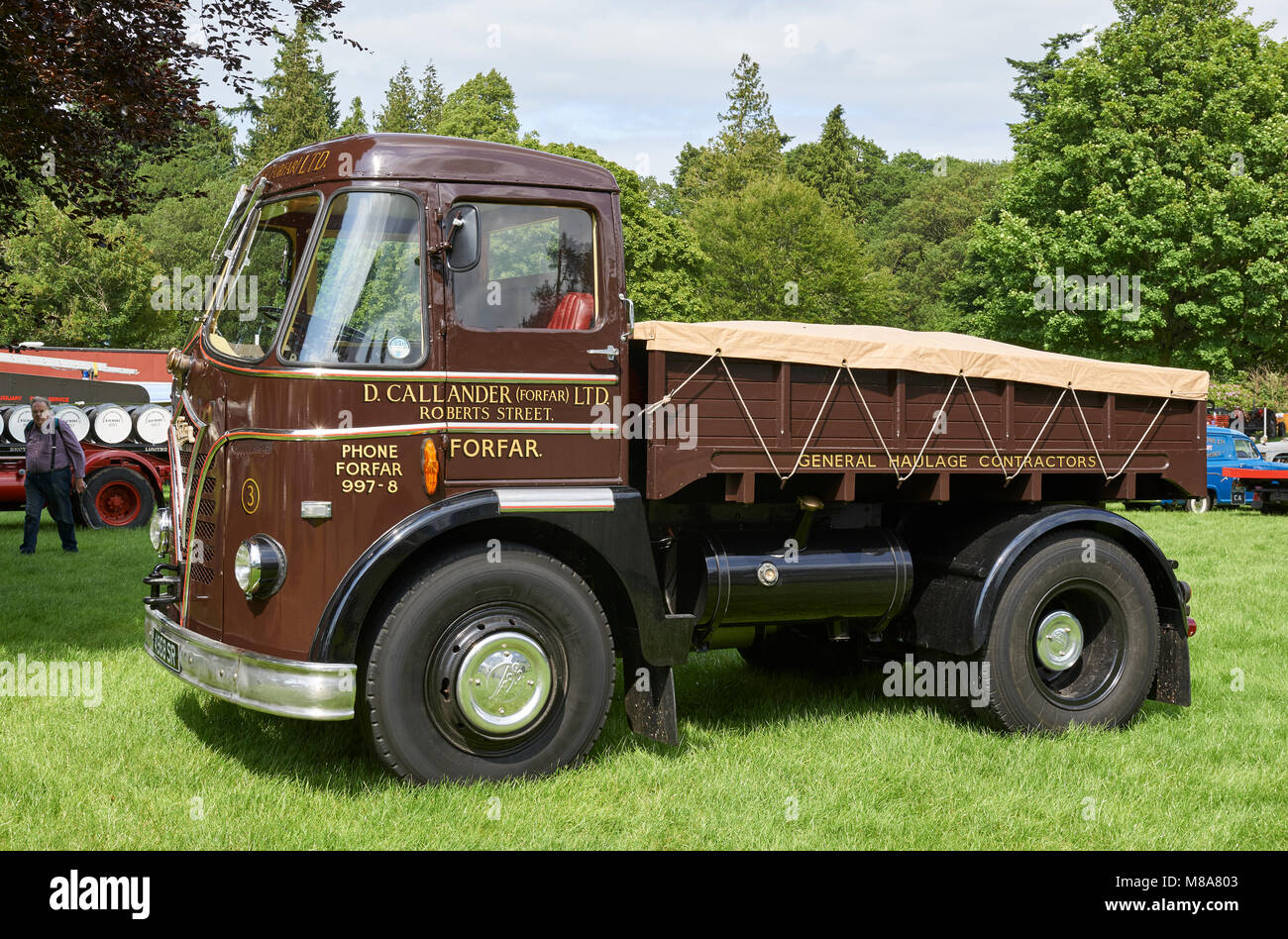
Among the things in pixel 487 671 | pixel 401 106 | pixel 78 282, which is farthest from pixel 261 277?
pixel 401 106

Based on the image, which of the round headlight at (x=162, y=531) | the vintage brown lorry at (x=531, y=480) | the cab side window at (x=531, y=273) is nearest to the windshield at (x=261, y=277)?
the vintage brown lorry at (x=531, y=480)

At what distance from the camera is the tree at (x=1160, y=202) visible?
27125mm

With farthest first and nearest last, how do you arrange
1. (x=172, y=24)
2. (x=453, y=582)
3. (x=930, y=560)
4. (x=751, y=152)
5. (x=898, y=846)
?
(x=751, y=152) → (x=172, y=24) → (x=930, y=560) → (x=453, y=582) → (x=898, y=846)

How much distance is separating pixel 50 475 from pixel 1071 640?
12.5m

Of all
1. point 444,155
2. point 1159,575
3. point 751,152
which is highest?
point 751,152

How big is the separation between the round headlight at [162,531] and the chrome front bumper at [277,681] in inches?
41.7

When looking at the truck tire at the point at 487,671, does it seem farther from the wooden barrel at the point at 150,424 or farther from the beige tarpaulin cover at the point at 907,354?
the wooden barrel at the point at 150,424

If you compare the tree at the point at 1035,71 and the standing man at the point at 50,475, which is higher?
the tree at the point at 1035,71

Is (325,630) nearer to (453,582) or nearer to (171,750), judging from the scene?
(453,582)

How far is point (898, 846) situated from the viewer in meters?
4.77

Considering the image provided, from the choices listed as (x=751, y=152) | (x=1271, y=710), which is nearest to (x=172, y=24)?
(x=1271, y=710)

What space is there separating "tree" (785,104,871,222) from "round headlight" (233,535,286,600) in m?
58.9

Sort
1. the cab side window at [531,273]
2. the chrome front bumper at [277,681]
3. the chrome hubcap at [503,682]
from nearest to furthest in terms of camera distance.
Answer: the chrome front bumper at [277,681] < the chrome hubcap at [503,682] < the cab side window at [531,273]

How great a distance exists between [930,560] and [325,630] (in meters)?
3.44
